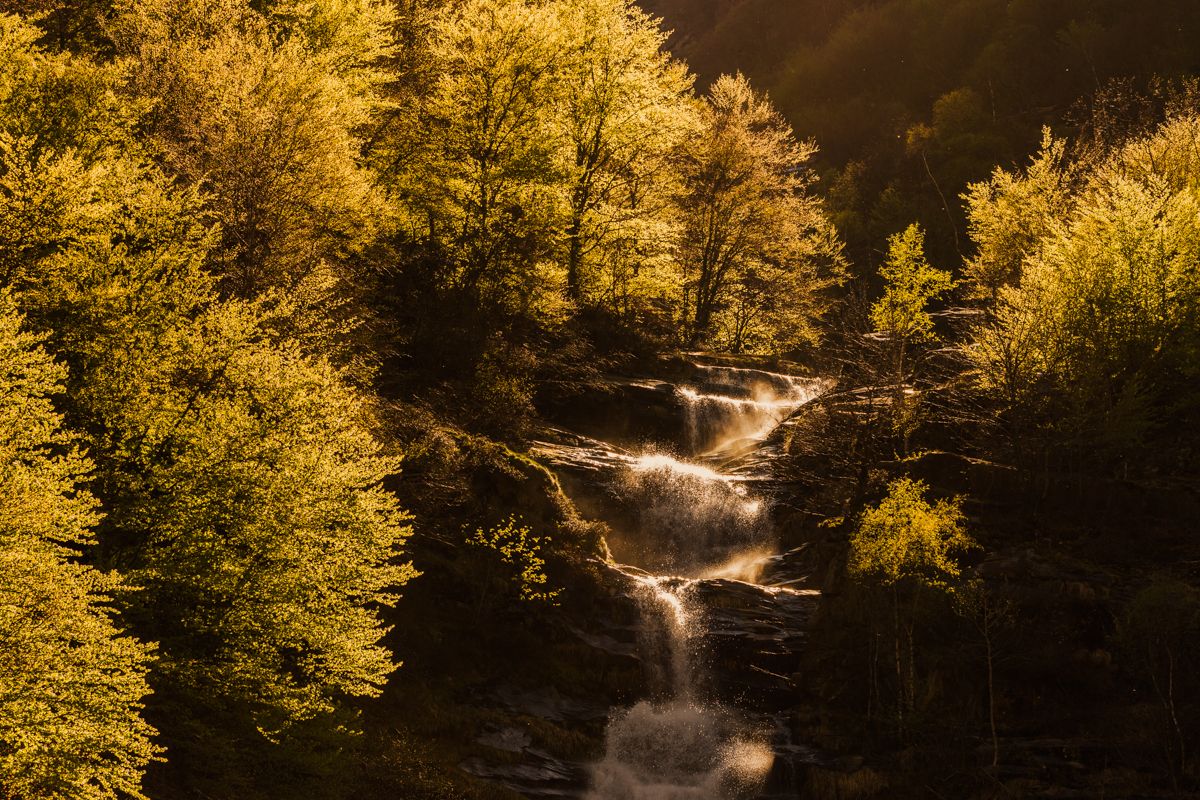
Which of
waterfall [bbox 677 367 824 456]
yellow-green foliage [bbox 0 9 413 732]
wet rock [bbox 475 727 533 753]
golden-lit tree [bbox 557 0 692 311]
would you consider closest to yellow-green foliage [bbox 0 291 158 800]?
yellow-green foliage [bbox 0 9 413 732]

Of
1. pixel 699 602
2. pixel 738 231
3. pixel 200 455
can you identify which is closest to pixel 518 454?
pixel 699 602

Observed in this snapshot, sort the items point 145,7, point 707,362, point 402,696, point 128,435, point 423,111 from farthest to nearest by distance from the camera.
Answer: point 707,362
point 423,111
point 145,7
point 402,696
point 128,435

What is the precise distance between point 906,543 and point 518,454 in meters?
13.6

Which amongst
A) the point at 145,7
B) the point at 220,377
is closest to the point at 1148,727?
the point at 220,377

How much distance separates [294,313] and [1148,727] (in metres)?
26.7

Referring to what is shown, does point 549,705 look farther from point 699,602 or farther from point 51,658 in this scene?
point 51,658

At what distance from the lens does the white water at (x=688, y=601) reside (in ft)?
87.9

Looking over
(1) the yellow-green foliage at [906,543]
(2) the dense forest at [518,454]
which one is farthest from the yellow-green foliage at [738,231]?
(1) the yellow-green foliage at [906,543]

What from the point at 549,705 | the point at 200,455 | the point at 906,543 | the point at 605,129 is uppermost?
the point at 605,129

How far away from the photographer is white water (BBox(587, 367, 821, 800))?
1055 inches

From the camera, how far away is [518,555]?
31.6 m

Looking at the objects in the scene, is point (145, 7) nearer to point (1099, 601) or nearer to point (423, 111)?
point (423, 111)

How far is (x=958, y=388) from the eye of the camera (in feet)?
133

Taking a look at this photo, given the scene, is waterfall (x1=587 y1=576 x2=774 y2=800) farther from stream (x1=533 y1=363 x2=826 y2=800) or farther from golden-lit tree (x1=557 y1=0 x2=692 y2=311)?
golden-lit tree (x1=557 y1=0 x2=692 y2=311)
